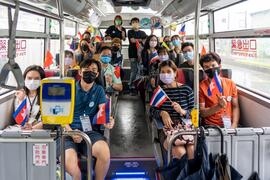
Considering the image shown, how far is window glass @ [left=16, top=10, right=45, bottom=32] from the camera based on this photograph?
445cm

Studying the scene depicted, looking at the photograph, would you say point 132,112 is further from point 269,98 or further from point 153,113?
point 269,98

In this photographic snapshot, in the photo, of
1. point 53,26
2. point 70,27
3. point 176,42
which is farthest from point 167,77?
point 70,27

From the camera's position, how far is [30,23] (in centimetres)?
493

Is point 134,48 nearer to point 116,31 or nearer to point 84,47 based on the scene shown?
point 116,31

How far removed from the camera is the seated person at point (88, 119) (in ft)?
9.29

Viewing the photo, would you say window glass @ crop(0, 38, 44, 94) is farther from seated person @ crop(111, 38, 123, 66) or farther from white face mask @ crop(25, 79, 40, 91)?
seated person @ crop(111, 38, 123, 66)

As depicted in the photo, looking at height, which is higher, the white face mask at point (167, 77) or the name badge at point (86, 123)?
the white face mask at point (167, 77)

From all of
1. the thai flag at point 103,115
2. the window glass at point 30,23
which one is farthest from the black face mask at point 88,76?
the window glass at point 30,23

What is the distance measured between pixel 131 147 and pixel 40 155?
2606 millimetres

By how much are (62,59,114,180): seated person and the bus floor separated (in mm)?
715

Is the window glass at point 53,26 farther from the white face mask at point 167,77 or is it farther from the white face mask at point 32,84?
the white face mask at point 167,77

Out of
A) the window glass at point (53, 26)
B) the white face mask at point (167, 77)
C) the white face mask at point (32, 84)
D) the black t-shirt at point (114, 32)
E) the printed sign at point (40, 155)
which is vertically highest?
the black t-shirt at point (114, 32)

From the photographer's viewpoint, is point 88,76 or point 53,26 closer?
point 88,76

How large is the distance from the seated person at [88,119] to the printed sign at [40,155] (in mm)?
744
